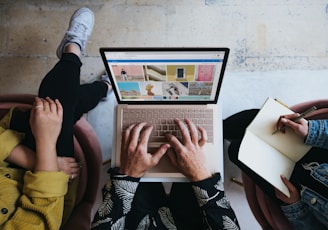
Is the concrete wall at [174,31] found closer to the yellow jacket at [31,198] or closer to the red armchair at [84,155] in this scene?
the red armchair at [84,155]

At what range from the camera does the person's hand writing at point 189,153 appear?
92 cm

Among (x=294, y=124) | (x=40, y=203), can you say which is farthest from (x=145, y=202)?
(x=294, y=124)

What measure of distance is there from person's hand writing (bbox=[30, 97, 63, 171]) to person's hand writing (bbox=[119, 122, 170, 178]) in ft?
0.69

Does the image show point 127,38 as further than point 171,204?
Yes

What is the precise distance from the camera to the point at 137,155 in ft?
3.04

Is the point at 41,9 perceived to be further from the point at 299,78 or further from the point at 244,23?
the point at 299,78

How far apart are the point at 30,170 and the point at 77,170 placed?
0.48 ft

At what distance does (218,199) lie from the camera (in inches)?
34.9

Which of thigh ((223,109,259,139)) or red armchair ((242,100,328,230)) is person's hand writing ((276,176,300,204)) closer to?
red armchair ((242,100,328,230))

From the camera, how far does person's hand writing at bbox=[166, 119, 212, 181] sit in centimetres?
92

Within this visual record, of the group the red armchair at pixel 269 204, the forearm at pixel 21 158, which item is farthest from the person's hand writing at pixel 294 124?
the forearm at pixel 21 158

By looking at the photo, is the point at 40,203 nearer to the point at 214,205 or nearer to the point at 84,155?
the point at 84,155

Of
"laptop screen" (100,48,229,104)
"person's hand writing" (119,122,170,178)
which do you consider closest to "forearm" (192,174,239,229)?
"person's hand writing" (119,122,170,178)

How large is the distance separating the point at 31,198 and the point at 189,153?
18.4 inches
